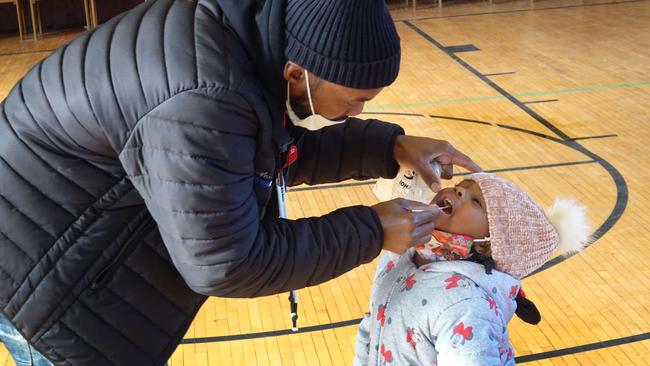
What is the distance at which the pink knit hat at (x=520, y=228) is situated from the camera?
1876 mm

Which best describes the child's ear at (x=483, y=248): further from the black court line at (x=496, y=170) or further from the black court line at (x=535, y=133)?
the black court line at (x=535, y=133)

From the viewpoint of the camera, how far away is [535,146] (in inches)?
200

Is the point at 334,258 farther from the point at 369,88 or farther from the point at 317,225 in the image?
the point at 369,88

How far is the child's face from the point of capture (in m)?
1.91

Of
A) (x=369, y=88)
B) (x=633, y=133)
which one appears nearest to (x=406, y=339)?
(x=369, y=88)

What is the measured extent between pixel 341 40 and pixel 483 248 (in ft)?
2.53

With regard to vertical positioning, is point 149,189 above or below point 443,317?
above

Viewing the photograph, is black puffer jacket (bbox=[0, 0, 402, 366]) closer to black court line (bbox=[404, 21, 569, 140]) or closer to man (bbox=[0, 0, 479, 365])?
man (bbox=[0, 0, 479, 365])

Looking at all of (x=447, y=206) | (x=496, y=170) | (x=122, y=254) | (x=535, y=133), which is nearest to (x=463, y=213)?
(x=447, y=206)

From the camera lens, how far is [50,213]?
1444mm

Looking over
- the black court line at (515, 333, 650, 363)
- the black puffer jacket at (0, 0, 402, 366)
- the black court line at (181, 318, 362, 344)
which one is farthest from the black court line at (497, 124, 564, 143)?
the black puffer jacket at (0, 0, 402, 366)

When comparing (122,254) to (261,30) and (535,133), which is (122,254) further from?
(535,133)

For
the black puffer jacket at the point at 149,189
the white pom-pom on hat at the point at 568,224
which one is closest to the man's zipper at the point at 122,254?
the black puffer jacket at the point at 149,189

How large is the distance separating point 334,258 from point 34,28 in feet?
27.1
